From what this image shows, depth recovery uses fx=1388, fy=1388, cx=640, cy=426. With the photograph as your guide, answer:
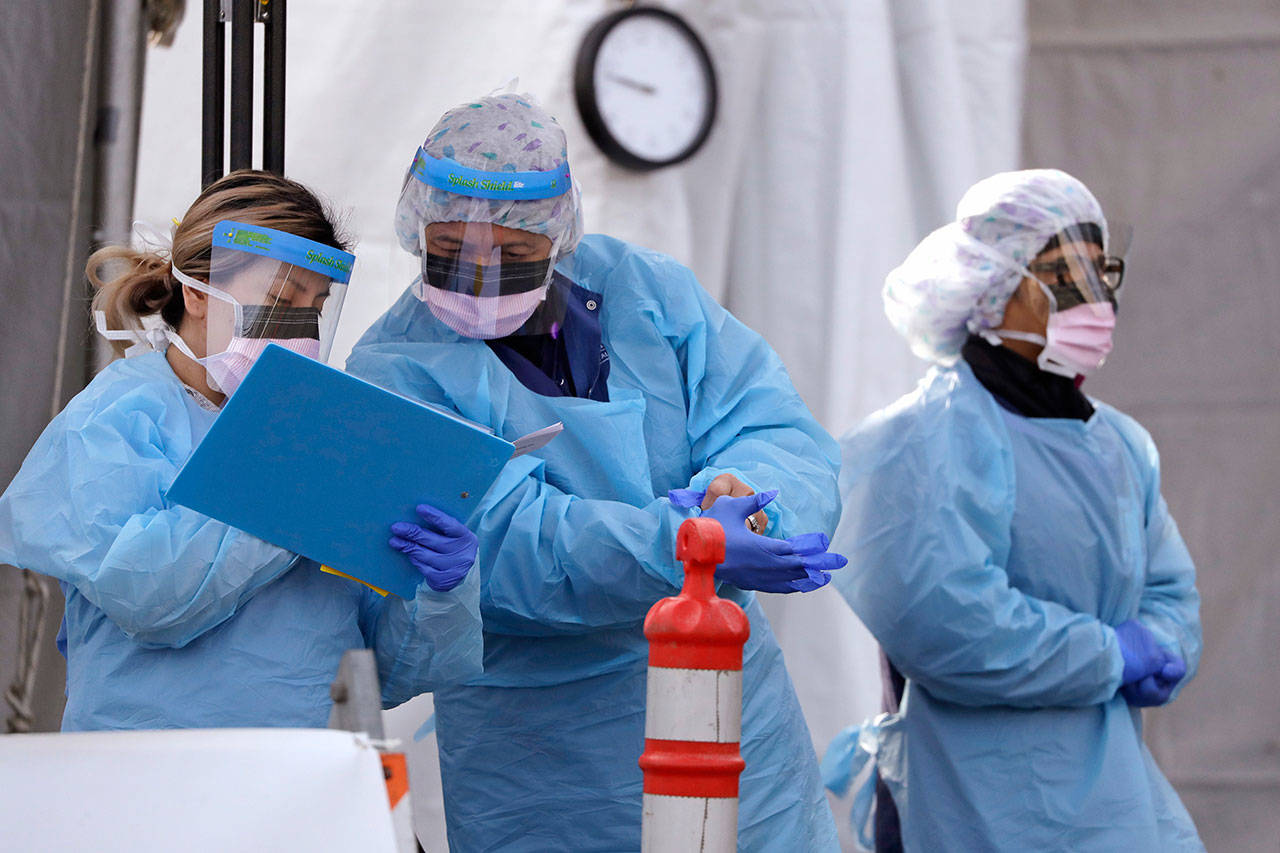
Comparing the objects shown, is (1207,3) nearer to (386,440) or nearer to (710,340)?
(710,340)

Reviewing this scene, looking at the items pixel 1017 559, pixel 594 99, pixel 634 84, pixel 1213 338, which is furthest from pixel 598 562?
pixel 1213 338

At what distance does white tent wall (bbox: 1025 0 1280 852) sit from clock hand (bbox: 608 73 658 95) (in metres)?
1.10

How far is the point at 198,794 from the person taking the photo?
1.13 m

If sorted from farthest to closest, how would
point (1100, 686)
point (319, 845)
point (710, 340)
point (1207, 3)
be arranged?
point (1207, 3)
point (1100, 686)
point (710, 340)
point (319, 845)

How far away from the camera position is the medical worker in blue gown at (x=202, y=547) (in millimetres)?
1544

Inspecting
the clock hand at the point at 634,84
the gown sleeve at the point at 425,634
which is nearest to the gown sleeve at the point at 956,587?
the gown sleeve at the point at 425,634

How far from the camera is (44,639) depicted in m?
2.45

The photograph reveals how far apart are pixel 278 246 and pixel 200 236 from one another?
109mm

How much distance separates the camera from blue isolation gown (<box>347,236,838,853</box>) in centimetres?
188

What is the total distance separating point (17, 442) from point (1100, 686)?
189 centimetres

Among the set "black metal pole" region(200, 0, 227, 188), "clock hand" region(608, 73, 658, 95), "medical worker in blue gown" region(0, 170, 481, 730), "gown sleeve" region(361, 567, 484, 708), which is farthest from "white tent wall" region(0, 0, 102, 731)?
"clock hand" region(608, 73, 658, 95)

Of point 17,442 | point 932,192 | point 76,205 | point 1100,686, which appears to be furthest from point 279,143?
point 932,192

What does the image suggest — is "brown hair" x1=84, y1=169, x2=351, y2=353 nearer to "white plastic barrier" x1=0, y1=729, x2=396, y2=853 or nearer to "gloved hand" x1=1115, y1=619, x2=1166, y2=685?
"white plastic barrier" x1=0, y1=729, x2=396, y2=853

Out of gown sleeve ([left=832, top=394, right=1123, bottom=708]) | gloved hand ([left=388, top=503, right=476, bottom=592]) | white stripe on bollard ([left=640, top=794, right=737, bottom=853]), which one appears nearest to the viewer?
white stripe on bollard ([left=640, top=794, right=737, bottom=853])
